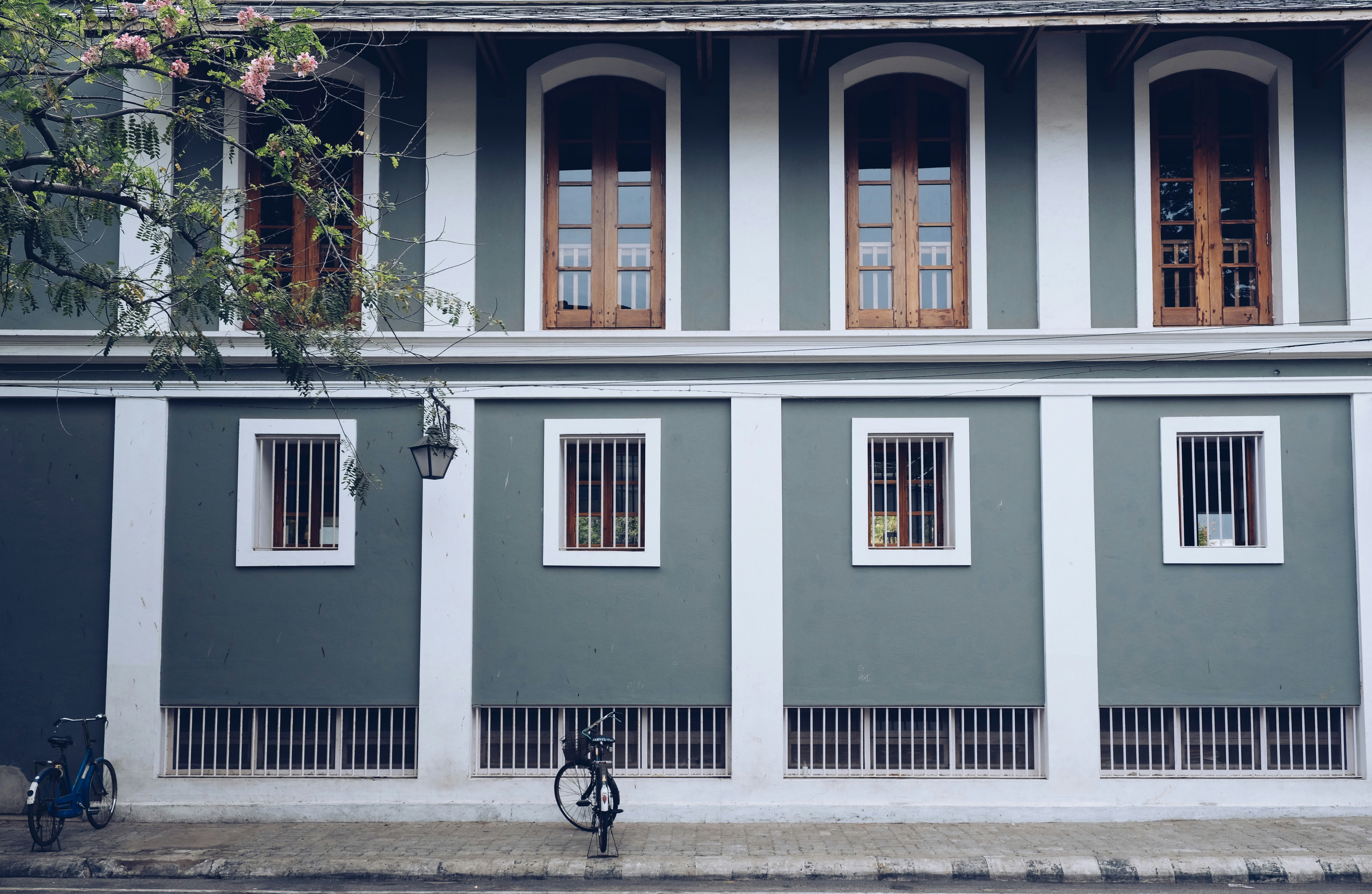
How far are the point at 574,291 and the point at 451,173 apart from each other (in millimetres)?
1748

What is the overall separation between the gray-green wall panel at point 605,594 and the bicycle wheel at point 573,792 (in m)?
0.71

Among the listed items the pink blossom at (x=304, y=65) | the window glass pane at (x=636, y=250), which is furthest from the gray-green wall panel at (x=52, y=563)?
the window glass pane at (x=636, y=250)

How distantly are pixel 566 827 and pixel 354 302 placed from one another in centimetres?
574

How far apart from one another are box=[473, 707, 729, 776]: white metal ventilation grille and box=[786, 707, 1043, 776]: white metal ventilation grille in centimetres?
79

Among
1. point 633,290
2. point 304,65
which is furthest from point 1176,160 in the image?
point 304,65

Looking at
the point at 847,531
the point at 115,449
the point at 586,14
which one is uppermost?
the point at 586,14

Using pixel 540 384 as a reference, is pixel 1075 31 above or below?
above

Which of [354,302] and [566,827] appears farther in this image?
[354,302]

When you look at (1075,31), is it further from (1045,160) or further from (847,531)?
(847,531)

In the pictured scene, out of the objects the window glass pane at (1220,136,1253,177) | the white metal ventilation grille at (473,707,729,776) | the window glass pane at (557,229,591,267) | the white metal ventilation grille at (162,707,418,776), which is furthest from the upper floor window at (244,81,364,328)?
the window glass pane at (1220,136,1253,177)

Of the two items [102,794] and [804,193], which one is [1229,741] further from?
[102,794]

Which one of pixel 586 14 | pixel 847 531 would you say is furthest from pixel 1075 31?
pixel 847 531

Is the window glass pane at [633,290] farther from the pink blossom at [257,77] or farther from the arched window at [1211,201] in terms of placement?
the arched window at [1211,201]

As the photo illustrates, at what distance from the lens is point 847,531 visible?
9.74 meters
